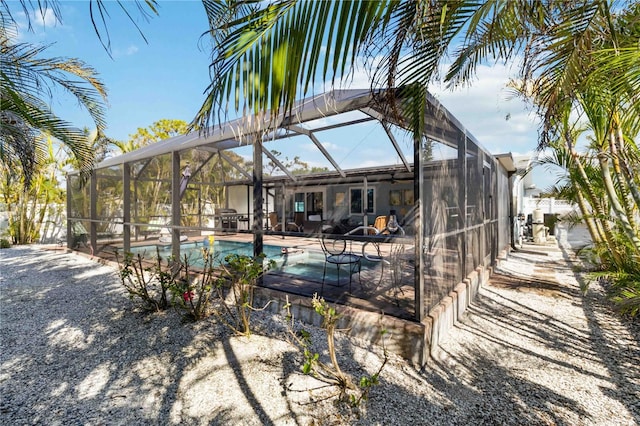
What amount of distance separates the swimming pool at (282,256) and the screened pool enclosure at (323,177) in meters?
0.03

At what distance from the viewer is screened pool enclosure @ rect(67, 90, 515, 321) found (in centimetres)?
379

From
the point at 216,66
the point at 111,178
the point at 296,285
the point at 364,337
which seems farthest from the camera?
the point at 111,178

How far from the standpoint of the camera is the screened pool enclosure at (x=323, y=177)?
3.79 metres

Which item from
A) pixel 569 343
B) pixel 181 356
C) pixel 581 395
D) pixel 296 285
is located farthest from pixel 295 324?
pixel 569 343

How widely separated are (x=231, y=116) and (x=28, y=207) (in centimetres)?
1717

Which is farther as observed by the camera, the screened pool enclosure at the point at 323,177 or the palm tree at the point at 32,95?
the palm tree at the point at 32,95

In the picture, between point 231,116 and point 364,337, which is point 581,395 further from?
point 231,116

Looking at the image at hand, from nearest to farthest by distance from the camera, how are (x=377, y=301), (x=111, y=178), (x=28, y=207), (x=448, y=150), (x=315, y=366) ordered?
(x=315, y=366) → (x=377, y=301) → (x=448, y=150) → (x=111, y=178) → (x=28, y=207)

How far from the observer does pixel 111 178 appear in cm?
844

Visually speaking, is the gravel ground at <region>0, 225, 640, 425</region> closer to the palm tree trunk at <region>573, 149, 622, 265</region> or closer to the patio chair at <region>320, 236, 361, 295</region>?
the palm tree trunk at <region>573, 149, 622, 265</region>

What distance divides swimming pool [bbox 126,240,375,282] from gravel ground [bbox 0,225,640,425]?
51.1 inches

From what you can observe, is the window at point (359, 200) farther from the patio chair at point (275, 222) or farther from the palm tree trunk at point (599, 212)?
the palm tree trunk at point (599, 212)

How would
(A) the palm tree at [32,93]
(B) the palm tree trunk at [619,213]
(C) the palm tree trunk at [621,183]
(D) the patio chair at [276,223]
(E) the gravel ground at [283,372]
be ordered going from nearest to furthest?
(E) the gravel ground at [283,372] → (C) the palm tree trunk at [621,183] → (A) the palm tree at [32,93] → (B) the palm tree trunk at [619,213] → (D) the patio chair at [276,223]

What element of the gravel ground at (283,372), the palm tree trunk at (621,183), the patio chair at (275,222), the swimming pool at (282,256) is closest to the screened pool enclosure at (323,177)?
the swimming pool at (282,256)
